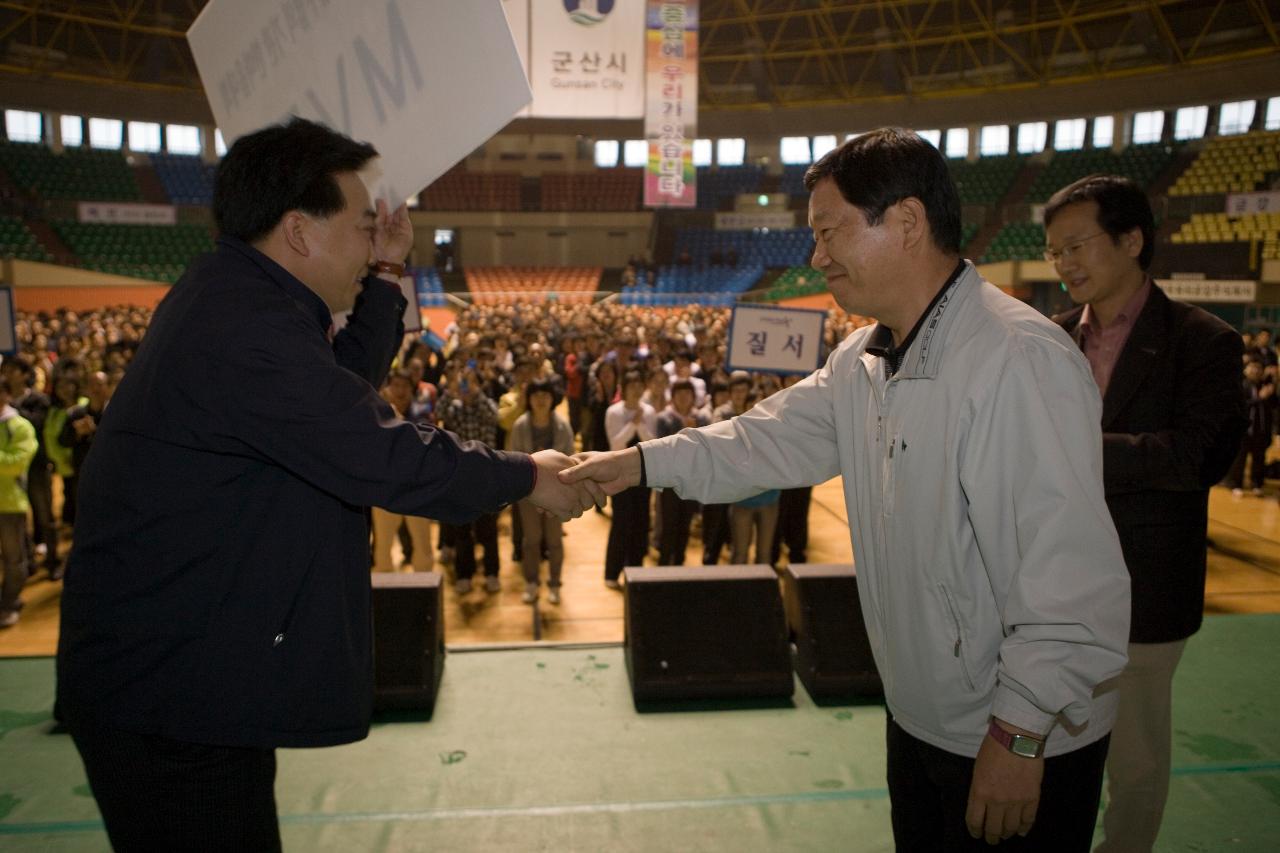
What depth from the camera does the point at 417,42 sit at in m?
1.88

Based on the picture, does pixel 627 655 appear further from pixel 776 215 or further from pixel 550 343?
pixel 776 215

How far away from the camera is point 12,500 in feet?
18.9

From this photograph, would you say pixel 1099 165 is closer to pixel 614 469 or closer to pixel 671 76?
pixel 671 76

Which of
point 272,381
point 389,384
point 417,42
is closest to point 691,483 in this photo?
point 272,381

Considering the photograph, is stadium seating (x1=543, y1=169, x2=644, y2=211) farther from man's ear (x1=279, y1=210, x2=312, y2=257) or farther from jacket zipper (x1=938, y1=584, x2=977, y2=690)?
jacket zipper (x1=938, y1=584, x2=977, y2=690)

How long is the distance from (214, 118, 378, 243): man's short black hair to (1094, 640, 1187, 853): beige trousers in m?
2.30

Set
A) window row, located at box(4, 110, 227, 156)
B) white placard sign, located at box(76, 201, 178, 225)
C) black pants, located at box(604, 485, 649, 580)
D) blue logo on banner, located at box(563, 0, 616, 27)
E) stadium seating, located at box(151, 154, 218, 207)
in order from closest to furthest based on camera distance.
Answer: black pants, located at box(604, 485, 649, 580), blue logo on banner, located at box(563, 0, 616, 27), white placard sign, located at box(76, 201, 178, 225), window row, located at box(4, 110, 227, 156), stadium seating, located at box(151, 154, 218, 207)

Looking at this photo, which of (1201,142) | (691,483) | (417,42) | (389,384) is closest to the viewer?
(417,42)

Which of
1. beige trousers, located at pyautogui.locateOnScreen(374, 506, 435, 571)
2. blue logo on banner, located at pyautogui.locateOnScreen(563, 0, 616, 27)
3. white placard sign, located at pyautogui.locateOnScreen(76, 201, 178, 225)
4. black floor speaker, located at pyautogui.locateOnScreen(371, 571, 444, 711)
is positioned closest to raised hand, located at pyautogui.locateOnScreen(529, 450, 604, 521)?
black floor speaker, located at pyautogui.locateOnScreen(371, 571, 444, 711)

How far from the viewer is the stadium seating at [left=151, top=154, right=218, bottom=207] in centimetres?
3453

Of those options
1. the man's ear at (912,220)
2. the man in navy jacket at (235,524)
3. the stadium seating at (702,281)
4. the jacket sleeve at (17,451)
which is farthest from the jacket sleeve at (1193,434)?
the stadium seating at (702,281)

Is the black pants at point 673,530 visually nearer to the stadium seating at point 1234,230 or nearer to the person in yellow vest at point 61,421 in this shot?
the person in yellow vest at point 61,421

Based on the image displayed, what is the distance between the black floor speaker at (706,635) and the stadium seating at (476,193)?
118 feet

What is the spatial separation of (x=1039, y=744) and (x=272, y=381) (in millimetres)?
1452
